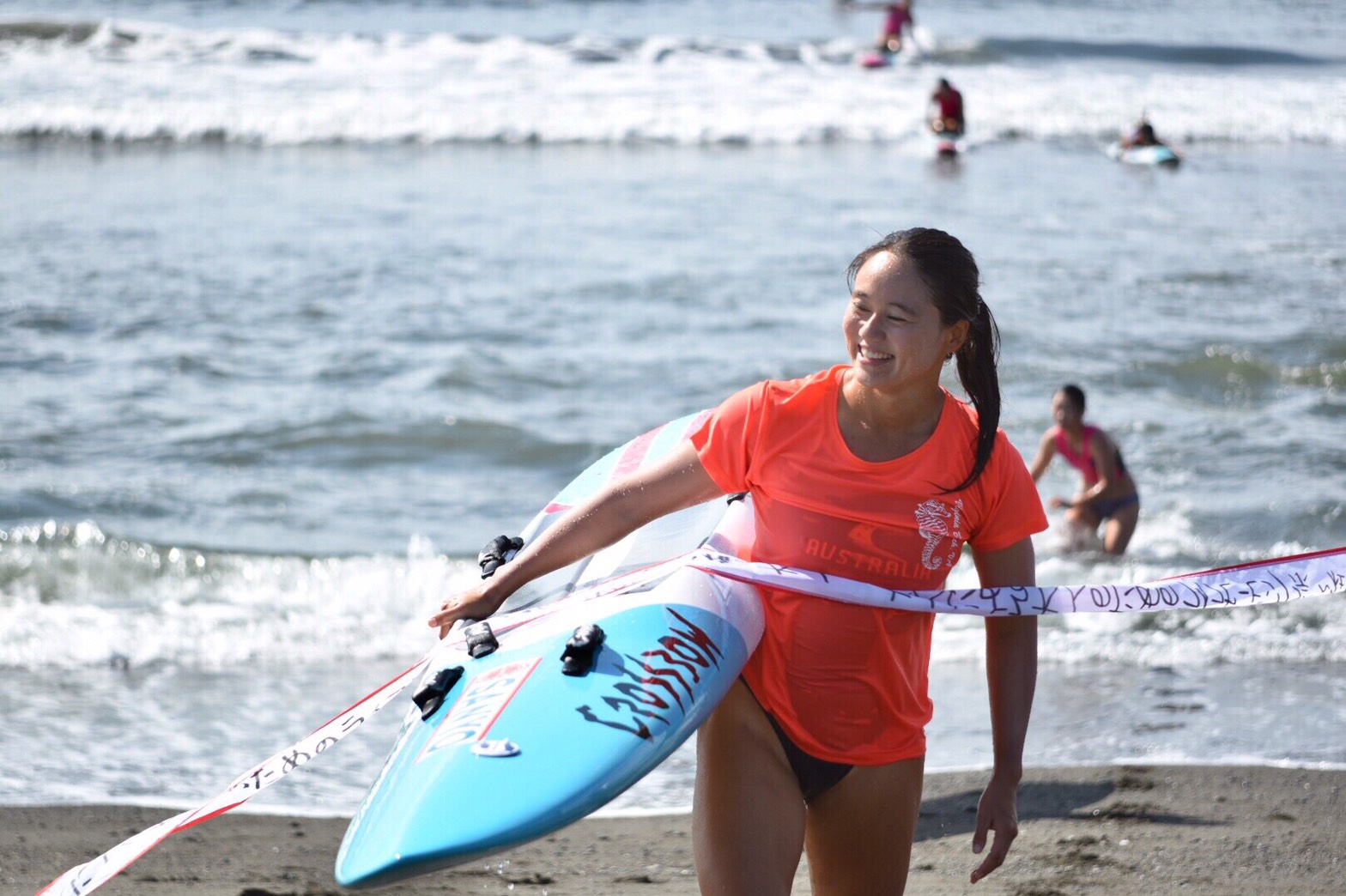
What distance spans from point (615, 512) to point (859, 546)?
47 centimetres

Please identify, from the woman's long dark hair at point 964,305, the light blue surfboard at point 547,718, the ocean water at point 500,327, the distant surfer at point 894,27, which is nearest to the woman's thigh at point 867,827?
the light blue surfboard at point 547,718

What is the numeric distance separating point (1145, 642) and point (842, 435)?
4.28m

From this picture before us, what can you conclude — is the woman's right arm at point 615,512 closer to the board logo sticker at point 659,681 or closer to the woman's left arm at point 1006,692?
the board logo sticker at point 659,681

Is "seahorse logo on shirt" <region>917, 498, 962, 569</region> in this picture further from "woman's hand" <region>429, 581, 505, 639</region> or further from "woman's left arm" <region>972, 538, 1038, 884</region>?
"woman's hand" <region>429, 581, 505, 639</region>

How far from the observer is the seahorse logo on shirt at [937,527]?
2.65 metres

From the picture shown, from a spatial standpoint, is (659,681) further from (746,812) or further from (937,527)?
(937,527)

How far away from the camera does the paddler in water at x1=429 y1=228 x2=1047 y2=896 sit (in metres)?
2.62

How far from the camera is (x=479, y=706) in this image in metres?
2.86

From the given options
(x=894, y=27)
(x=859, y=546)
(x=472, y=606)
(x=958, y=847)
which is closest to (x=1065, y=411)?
(x=958, y=847)

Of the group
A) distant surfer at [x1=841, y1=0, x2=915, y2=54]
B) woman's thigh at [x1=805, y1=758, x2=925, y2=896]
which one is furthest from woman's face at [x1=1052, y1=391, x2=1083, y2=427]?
distant surfer at [x1=841, y1=0, x2=915, y2=54]

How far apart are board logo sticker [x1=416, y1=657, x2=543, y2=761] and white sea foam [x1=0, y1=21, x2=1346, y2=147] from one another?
19.5m

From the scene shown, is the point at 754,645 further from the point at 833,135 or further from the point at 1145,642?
the point at 833,135

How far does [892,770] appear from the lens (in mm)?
2699

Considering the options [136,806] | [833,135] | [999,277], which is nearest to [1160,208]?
[999,277]
